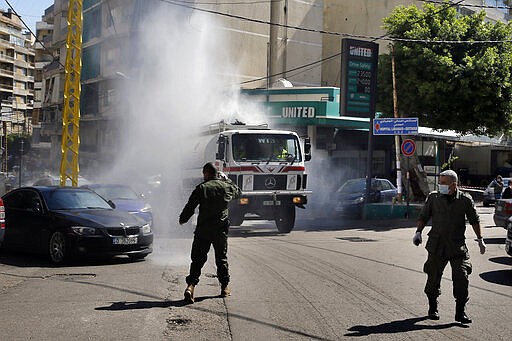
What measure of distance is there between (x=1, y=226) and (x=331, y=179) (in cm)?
2472

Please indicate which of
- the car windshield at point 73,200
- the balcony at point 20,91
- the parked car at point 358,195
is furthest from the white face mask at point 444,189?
the balcony at point 20,91

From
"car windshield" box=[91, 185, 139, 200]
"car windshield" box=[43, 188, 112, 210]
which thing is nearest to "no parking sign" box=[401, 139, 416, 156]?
"car windshield" box=[91, 185, 139, 200]

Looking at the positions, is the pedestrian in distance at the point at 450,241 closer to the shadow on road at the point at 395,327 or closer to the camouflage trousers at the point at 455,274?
the camouflage trousers at the point at 455,274

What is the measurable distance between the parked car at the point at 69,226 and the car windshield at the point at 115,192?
4053 millimetres

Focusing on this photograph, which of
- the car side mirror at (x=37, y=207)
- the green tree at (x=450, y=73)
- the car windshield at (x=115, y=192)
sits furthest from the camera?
the green tree at (x=450, y=73)

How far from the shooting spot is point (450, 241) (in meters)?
7.56

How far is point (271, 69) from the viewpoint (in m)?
40.4

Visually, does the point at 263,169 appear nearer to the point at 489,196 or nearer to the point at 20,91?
the point at 489,196

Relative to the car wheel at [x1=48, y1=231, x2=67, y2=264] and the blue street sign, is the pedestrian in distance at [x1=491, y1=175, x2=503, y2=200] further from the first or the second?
the car wheel at [x1=48, y1=231, x2=67, y2=264]

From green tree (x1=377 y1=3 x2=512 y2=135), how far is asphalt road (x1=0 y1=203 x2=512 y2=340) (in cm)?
1062

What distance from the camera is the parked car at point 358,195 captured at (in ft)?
80.6

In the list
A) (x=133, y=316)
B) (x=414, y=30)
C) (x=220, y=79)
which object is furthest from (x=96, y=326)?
(x=220, y=79)

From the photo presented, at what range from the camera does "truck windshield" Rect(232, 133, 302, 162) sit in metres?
18.0

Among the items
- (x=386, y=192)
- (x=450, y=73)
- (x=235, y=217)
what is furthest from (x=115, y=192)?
(x=450, y=73)
